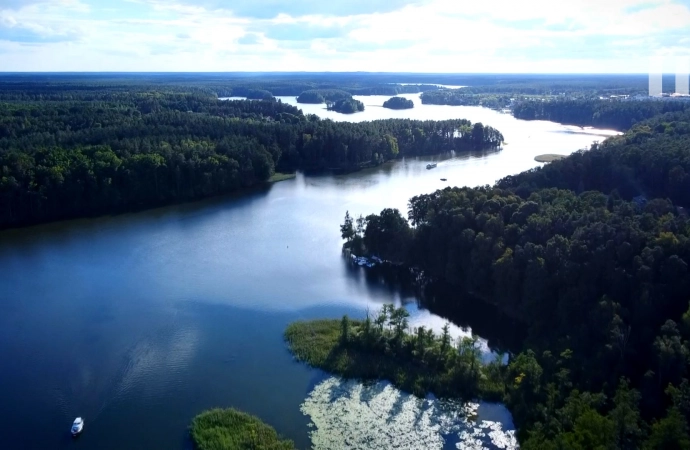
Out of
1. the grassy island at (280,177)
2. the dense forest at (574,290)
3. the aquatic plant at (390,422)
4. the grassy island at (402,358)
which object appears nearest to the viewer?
the dense forest at (574,290)

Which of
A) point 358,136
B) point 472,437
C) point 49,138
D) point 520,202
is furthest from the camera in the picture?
point 358,136

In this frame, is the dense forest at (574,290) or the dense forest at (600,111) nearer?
the dense forest at (574,290)

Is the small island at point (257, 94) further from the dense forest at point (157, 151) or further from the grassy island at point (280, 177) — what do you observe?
the grassy island at point (280, 177)

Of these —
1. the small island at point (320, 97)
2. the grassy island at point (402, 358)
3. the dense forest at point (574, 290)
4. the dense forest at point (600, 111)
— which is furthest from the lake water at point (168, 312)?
the small island at point (320, 97)

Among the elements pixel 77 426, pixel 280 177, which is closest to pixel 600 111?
pixel 280 177

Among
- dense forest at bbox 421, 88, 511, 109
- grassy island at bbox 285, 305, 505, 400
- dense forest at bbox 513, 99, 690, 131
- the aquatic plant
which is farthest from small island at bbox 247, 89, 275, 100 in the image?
the aquatic plant

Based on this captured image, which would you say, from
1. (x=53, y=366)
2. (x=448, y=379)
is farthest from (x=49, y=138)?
(x=448, y=379)

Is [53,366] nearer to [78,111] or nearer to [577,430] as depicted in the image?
[577,430]

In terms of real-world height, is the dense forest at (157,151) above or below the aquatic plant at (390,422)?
above
